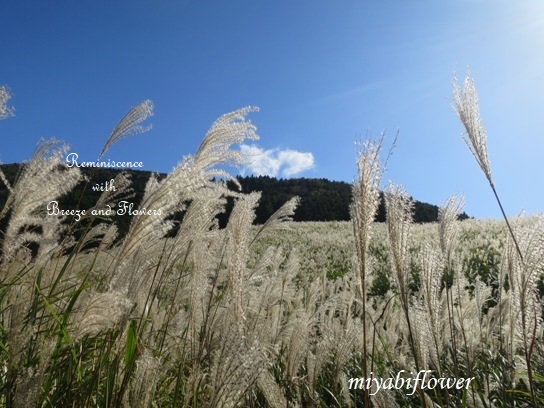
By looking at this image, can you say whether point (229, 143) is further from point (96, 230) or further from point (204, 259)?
point (96, 230)

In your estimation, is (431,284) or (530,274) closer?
(530,274)

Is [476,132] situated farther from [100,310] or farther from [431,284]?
[100,310]

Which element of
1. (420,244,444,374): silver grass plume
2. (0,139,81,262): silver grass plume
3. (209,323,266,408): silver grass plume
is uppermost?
(0,139,81,262): silver grass plume

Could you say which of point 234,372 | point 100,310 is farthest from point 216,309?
point 234,372

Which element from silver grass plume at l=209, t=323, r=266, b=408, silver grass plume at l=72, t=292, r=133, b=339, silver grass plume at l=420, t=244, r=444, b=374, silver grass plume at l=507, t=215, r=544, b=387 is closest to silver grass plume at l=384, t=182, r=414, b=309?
silver grass plume at l=420, t=244, r=444, b=374

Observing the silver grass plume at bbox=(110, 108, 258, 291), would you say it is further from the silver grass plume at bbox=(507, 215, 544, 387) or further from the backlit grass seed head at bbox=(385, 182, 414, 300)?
the silver grass plume at bbox=(507, 215, 544, 387)

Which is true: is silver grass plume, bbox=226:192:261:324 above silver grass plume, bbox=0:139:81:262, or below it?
below

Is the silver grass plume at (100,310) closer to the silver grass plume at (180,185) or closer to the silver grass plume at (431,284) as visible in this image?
the silver grass plume at (180,185)

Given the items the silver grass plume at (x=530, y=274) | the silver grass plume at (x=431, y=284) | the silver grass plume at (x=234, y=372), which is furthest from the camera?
the silver grass plume at (x=431, y=284)

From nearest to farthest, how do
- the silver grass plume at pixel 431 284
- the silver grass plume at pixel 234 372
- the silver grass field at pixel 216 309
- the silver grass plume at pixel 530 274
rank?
1. the silver grass plume at pixel 234 372
2. the silver grass field at pixel 216 309
3. the silver grass plume at pixel 530 274
4. the silver grass plume at pixel 431 284

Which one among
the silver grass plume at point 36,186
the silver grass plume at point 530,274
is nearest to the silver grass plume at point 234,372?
the silver grass plume at point 530,274

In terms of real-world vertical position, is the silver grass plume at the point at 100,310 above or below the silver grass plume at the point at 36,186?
below

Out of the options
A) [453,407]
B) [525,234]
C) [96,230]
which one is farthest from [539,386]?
[96,230]

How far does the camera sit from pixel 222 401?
115 cm
